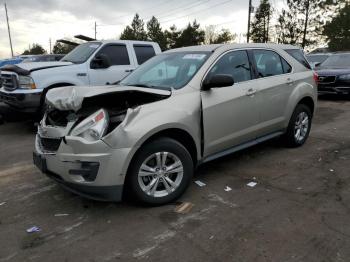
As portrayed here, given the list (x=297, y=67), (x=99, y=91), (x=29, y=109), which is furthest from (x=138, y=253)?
(x=29, y=109)

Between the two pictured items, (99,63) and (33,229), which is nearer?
(33,229)

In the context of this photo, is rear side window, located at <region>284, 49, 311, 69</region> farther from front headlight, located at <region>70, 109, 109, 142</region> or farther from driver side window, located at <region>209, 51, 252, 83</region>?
front headlight, located at <region>70, 109, 109, 142</region>

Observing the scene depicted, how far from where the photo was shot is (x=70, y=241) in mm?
3469

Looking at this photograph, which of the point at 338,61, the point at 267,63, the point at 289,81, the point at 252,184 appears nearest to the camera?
the point at 252,184

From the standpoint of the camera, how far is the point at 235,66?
510 cm

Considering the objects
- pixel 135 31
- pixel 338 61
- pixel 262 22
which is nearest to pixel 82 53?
pixel 338 61

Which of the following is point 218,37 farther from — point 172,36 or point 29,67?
point 29,67

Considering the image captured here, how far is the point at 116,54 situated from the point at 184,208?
19.1 feet

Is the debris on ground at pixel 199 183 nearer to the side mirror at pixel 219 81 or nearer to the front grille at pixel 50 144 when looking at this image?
the side mirror at pixel 219 81

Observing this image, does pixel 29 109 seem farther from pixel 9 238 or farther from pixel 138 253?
pixel 138 253

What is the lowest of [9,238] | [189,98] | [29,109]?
[9,238]

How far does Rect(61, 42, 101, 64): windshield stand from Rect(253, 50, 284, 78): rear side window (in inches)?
176

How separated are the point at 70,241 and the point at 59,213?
0.68 m

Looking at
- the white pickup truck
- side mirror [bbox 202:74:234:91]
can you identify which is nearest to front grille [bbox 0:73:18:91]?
the white pickup truck
